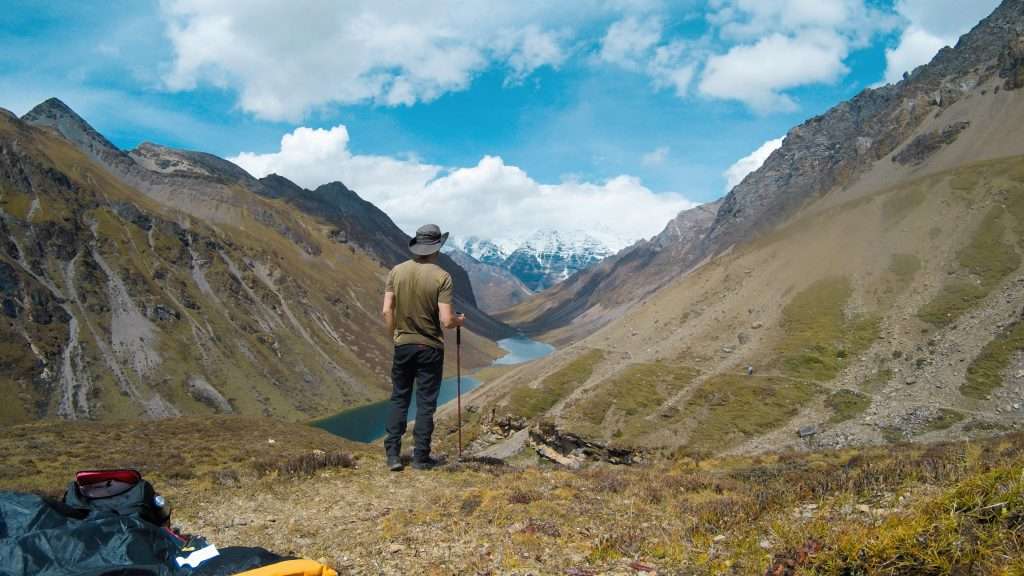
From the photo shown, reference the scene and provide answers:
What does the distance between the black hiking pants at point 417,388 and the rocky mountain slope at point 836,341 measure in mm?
35940

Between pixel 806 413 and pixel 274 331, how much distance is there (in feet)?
506

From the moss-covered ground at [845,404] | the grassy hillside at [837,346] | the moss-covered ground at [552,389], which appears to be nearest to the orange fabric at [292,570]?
the grassy hillside at [837,346]

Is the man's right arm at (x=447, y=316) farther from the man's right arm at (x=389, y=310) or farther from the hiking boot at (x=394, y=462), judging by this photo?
the hiking boot at (x=394, y=462)

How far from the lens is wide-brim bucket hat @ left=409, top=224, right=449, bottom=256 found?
11.1 m

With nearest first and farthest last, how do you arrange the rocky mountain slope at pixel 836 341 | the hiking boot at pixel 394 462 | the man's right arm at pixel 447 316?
the man's right arm at pixel 447 316 → the hiking boot at pixel 394 462 → the rocky mountain slope at pixel 836 341

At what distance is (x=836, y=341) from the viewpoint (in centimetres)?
8012

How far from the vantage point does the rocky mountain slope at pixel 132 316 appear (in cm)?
12250

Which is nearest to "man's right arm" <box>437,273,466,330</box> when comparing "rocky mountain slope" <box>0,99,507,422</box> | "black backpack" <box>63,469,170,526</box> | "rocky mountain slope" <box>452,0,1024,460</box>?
"black backpack" <box>63,469,170,526</box>

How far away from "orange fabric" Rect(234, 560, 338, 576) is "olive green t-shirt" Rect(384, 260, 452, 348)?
7.09m

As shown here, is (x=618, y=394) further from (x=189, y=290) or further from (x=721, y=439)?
(x=189, y=290)

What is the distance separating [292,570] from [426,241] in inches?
309

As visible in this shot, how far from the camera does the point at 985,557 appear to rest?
4.07 metres

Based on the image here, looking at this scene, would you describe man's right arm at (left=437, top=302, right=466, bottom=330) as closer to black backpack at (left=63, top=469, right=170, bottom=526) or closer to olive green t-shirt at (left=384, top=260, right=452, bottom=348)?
olive green t-shirt at (left=384, top=260, right=452, bottom=348)

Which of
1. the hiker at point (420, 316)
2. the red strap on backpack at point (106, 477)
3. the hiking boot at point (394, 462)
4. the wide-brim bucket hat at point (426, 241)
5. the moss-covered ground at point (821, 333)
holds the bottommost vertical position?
the moss-covered ground at point (821, 333)
